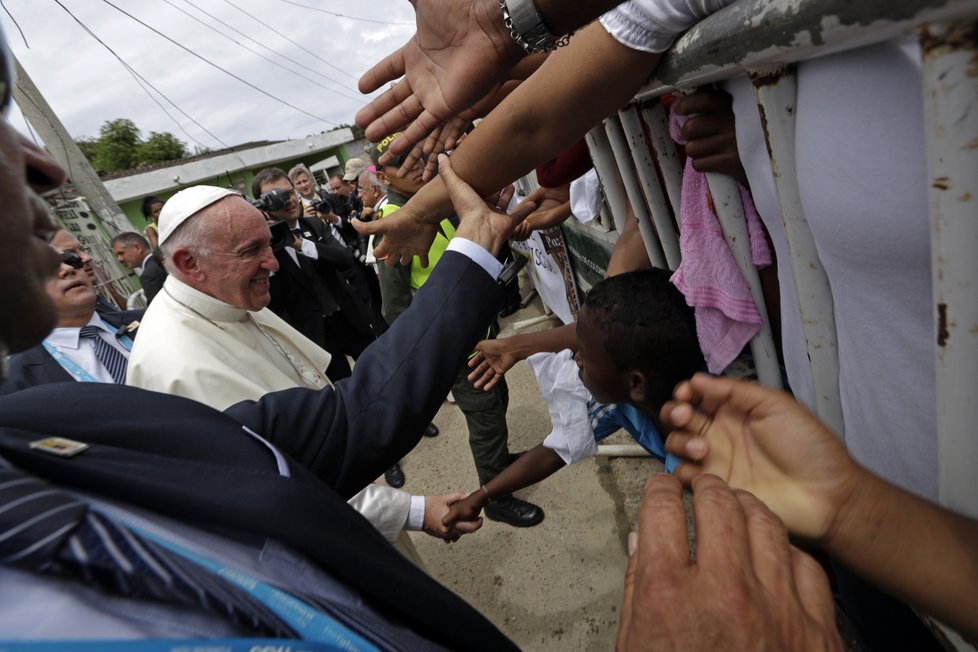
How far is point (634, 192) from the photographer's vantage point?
1526mm

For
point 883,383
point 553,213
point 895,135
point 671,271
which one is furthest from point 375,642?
point 553,213

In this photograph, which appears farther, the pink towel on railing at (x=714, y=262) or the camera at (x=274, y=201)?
the camera at (x=274, y=201)

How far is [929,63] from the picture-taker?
50 centimetres

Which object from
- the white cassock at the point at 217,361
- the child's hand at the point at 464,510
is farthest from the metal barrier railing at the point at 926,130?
the white cassock at the point at 217,361

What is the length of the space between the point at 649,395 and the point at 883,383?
82cm

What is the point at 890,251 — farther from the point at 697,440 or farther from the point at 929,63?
the point at 697,440

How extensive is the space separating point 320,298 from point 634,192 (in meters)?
3.10

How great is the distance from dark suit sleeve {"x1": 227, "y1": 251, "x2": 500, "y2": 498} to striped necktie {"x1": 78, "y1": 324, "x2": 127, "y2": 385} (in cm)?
189

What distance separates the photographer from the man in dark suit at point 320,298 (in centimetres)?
386

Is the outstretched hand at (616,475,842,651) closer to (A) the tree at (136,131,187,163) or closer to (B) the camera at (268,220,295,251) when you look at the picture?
(B) the camera at (268,220,295,251)

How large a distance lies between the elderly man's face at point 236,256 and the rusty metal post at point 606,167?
1.76m

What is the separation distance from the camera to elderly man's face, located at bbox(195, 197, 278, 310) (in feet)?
7.89

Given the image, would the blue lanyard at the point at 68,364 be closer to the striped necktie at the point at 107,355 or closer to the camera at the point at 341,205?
the striped necktie at the point at 107,355

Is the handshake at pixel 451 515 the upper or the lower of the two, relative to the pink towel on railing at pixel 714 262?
lower
